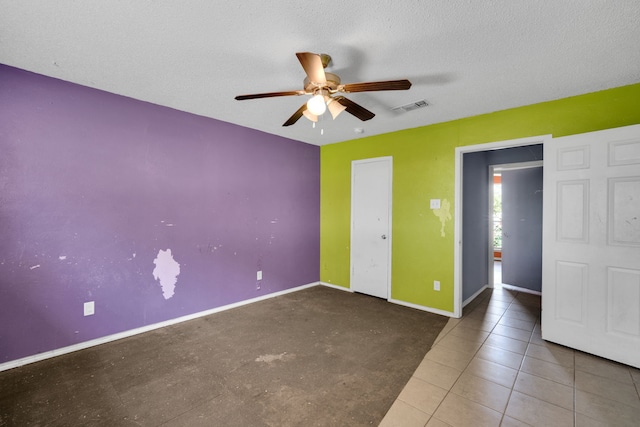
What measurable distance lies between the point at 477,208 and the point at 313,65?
393cm

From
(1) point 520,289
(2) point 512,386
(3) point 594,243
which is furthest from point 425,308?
(1) point 520,289

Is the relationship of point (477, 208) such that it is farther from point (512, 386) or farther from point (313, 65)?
point (313, 65)

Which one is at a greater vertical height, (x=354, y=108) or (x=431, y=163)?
(x=354, y=108)

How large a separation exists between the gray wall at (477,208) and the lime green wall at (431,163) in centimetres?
48

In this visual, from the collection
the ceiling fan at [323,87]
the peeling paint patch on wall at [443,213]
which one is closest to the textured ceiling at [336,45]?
the ceiling fan at [323,87]

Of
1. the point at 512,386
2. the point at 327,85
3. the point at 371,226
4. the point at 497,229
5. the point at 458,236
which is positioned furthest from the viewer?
the point at 497,229

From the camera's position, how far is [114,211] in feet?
9.09

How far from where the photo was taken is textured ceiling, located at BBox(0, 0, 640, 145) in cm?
161

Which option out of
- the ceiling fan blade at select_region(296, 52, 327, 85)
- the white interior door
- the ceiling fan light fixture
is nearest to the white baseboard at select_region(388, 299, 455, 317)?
the white interior door

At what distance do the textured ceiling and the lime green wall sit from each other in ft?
0.65

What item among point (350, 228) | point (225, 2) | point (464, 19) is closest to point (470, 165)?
point (350, 228)

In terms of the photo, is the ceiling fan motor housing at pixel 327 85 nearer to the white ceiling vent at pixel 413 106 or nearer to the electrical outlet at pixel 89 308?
the white ceiling vent at pixel 413 106

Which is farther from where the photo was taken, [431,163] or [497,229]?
[497,229]

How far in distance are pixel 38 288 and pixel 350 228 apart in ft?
12.4
